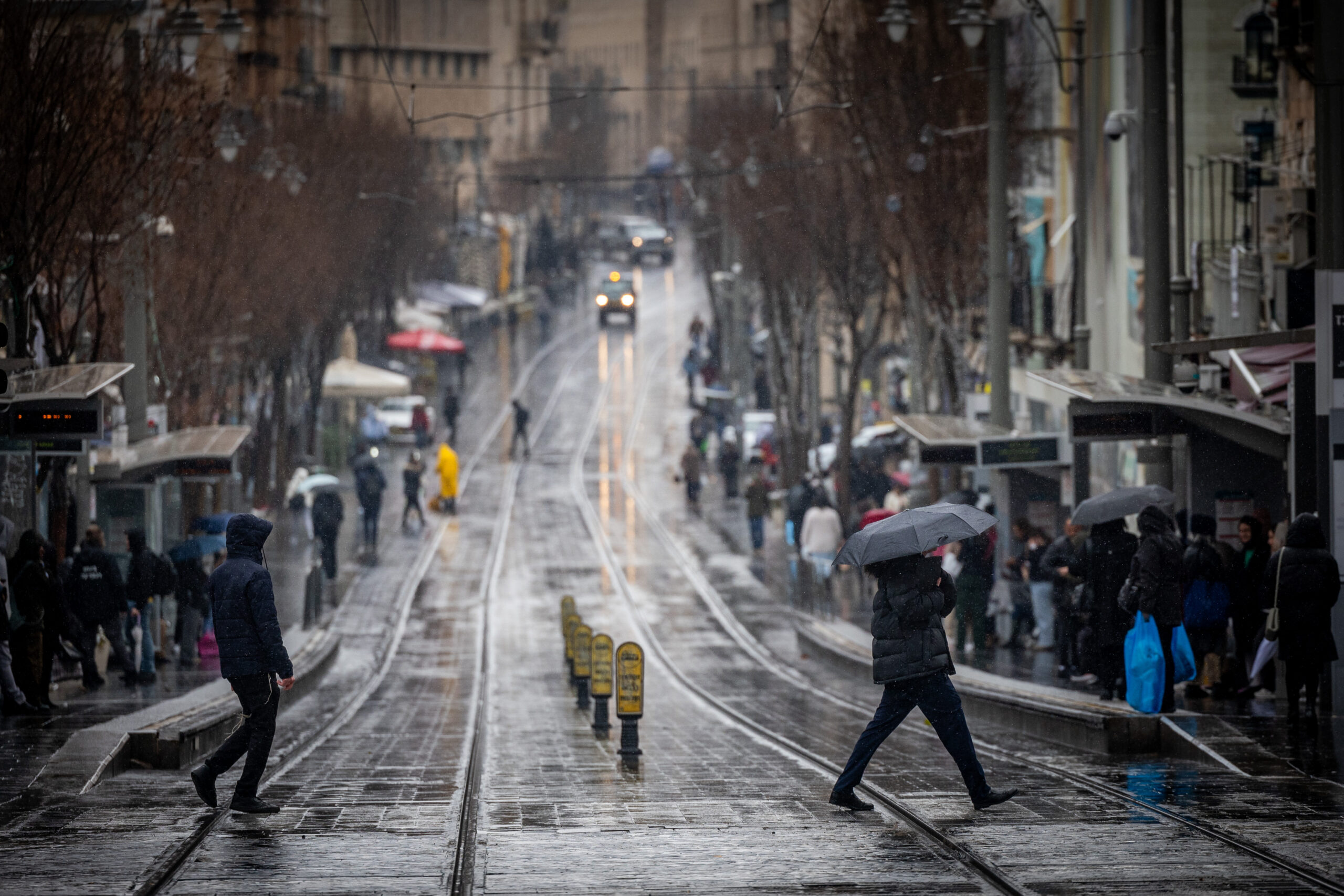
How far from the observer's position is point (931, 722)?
1086 cm

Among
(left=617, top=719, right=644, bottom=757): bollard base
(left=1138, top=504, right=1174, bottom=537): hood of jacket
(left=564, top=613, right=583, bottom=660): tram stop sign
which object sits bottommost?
(left=564, top=613, right=583, bottom=660): tram stop sign

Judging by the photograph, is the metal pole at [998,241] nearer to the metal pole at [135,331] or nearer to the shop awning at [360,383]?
the metal pole at [135,331]

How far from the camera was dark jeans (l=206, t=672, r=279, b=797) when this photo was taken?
10891 millimetres

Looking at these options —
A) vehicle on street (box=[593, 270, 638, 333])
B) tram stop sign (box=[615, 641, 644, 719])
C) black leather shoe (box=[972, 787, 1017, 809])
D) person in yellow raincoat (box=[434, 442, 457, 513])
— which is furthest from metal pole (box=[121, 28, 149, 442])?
Result: vehicle on street (box=[593, 270, 638, 333])

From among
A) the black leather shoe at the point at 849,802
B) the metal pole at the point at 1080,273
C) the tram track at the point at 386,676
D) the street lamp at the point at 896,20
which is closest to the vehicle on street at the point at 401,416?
the tram track at the point at 386,676

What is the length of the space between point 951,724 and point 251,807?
3659mm

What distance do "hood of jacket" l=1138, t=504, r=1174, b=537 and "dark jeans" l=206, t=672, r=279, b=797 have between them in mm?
5959

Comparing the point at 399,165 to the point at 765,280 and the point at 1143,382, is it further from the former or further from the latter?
the point at 1143,382

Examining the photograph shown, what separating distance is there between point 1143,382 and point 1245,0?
1259 centimetres

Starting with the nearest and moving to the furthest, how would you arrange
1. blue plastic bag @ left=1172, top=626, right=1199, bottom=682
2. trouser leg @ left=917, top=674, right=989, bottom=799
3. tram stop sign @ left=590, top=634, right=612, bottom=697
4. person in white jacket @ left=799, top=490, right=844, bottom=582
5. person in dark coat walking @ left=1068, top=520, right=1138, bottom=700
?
1. trouser leg @ left=917, top=674, right=989, bottom=799
2. blue plastic bag @ left=1172, top=626, right=1199, bottom=682
3. person in dark coat walking @ left=1068, top=520, right=1138, bottom=700
4. tram stop sign @ left=590, top=634, right=612, bottom=697
5. person in white jacket @ left=799, top=490, right=844, bottom=582

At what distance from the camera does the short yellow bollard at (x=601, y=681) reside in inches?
705

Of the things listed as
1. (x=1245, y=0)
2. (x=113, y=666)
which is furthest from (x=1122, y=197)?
(x=113, y=666)

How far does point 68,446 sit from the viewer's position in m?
18.2

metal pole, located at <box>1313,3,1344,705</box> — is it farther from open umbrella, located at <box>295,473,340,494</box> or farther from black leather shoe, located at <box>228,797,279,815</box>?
open umbrella, located at <box>295,473,340,494</box>
